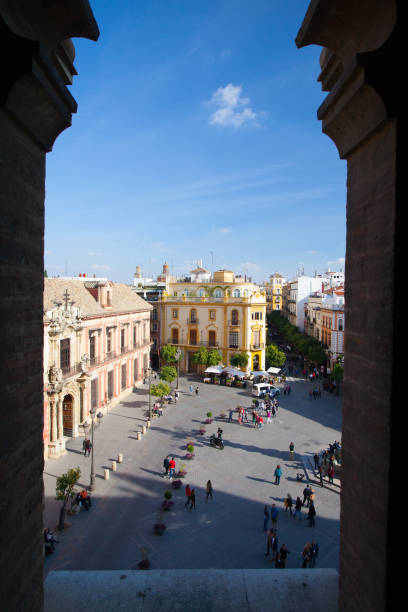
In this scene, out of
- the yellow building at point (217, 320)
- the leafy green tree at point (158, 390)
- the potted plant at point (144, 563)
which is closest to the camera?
the potted plant at point (144, 563)

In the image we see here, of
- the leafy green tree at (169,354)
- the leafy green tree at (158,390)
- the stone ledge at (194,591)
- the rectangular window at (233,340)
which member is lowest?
the leafy green tree at (158,390)

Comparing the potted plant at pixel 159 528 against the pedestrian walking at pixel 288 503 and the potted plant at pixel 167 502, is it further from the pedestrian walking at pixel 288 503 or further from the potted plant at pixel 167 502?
the pedestrian walking at pixel 288 503

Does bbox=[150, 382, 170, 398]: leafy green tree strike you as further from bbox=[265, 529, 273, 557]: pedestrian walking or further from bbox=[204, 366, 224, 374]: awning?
bbox=[265, 529, 273, 557]: pedestrian walking

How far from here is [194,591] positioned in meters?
4.23

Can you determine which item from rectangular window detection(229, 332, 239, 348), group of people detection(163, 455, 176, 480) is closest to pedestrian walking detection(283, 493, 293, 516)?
group of people detection(163, 455, 176, 480)

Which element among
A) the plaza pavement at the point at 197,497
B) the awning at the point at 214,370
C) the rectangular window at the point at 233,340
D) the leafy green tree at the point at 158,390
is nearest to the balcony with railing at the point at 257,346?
the rectangular window at the point at 233,340

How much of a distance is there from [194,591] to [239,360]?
29.9m

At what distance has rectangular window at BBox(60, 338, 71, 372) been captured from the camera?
19.1m

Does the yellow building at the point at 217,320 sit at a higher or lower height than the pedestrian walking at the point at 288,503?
higher

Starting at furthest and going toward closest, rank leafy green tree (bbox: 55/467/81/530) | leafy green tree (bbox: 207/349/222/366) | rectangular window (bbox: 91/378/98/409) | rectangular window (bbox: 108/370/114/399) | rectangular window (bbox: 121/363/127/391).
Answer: leafy green tree (bbox: 207/349/222/366), rectangular window (bbox: 121/363/127/391), rectangular window (bbox: 108/370/114/399), rectangular window (bbox: 91/378/98/409), leafy green tree (bbox: 55/467/81/530)

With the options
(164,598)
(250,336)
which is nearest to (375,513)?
(164,598)

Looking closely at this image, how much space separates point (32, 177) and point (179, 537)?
12.0 m

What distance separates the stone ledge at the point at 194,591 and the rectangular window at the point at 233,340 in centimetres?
3122

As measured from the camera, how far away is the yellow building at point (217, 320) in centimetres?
3571
